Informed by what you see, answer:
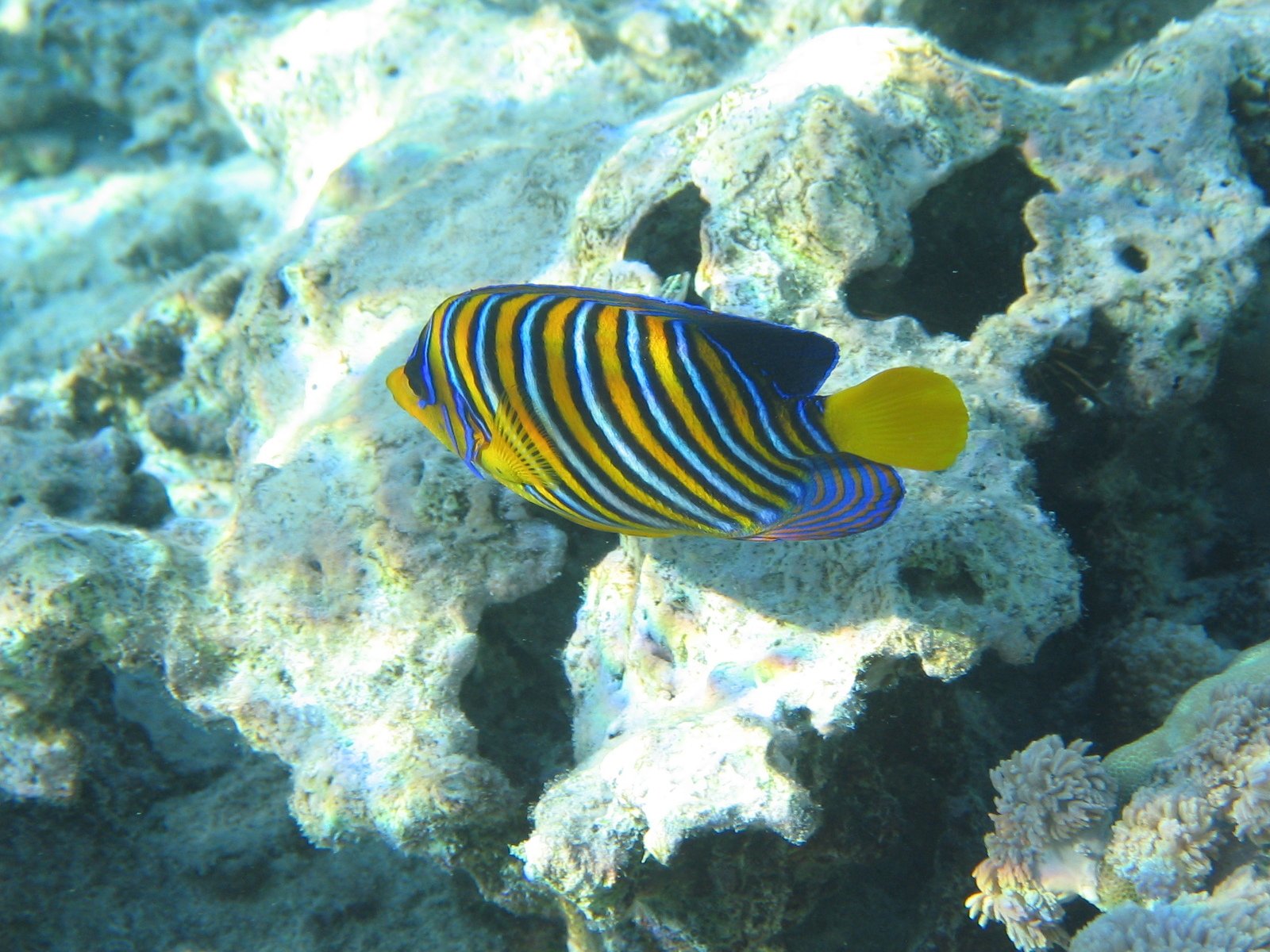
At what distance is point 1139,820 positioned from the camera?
6.49ft

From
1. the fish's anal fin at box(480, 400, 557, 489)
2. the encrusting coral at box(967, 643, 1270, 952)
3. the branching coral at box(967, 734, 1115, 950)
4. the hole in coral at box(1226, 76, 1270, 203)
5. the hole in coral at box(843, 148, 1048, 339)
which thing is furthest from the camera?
the hole in coral at box(1226, 76, 1270, 203)

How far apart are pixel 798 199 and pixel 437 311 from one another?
135 cm

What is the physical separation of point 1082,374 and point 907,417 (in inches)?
65.4

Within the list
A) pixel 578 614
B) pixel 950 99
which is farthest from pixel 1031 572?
pixel 950 99

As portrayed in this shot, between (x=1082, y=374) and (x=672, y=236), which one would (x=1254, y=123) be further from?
(x=672, y=236)

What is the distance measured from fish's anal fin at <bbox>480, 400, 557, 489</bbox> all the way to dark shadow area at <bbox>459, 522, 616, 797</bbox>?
1196mm

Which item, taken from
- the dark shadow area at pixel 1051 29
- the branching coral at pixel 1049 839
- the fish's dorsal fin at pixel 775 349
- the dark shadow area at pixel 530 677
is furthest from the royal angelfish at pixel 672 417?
the dark shadow area at pixel 1051 29

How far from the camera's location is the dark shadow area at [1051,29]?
4.52 meters

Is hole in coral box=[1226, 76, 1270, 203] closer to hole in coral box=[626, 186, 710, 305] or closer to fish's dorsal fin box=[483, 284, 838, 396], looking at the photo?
hole in coral box=[626, 186, 710, 305]

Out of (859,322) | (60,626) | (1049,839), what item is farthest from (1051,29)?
(60,626)

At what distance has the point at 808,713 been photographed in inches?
81.0

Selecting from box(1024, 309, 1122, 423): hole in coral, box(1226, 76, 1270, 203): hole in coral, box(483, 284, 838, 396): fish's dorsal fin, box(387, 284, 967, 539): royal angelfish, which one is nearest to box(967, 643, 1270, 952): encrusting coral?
box(1024, 309, 1122, 423): hole in coral

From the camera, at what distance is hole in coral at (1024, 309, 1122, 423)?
2.62 metres

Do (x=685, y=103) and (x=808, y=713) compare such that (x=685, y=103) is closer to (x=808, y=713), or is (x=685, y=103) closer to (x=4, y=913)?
(x=808, y=713)
